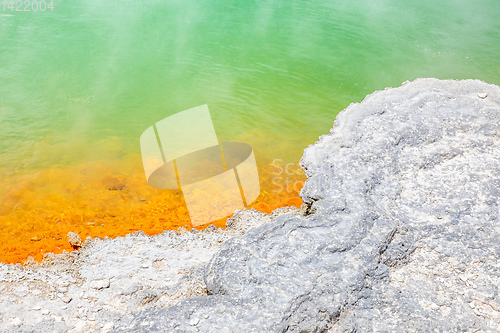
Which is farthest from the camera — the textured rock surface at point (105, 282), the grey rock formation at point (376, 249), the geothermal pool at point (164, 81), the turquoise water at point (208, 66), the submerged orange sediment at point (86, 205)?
the turquoise water at point (208, 66)

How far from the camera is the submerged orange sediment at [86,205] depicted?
2.76 m

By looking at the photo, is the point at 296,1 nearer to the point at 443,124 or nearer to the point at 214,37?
the point at 214,37

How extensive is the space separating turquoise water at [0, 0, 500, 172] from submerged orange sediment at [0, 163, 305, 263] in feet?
0.96

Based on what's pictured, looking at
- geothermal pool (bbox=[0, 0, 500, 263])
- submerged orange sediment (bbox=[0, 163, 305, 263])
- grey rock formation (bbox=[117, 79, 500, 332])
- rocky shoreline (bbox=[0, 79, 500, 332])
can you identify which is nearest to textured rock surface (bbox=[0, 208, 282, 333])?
rocky shoreline (bbox=[0, 79, 500, 332])

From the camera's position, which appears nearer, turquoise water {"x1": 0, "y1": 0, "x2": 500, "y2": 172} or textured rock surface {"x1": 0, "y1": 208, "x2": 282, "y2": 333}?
textured rock surface {"x1": 0, "y1": 208, "x2": 282, "y2": 333}

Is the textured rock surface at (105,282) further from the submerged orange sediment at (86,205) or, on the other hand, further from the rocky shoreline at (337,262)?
the submerged orange sediment at (86,205)

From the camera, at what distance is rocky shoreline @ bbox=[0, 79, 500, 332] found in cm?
146

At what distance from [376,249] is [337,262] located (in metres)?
0.22

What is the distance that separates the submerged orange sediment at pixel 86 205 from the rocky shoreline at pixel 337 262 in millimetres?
570

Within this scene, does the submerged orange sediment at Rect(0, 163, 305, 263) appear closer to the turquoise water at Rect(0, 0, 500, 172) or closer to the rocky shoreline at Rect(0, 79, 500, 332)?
the turquoise water at Rect(0, 0, 500, 172)

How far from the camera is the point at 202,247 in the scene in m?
2.26

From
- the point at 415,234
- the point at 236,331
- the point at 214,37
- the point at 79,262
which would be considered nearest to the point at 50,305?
the point at 79,262

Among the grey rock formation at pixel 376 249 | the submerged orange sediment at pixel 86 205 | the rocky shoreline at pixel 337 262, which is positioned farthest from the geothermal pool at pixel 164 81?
the grey rock formation at pixel 376 249

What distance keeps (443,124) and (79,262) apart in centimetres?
272
